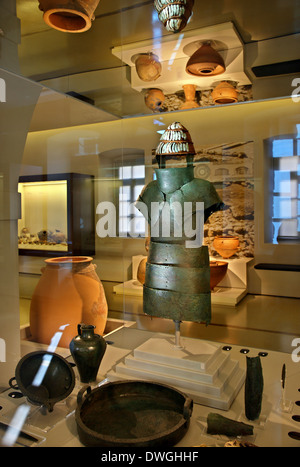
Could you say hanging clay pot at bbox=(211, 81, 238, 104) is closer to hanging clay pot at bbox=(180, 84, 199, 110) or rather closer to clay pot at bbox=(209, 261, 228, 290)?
hanging clay pot at bbox=(180, 84, 199, 110)

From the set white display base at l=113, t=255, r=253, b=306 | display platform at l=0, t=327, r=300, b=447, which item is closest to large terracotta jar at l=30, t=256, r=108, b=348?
display platform at l=0, t=327, r=300, b=447

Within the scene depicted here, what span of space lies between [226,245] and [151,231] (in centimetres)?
144

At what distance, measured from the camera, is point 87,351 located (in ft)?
7.54

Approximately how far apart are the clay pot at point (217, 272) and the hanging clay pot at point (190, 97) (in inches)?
60.0

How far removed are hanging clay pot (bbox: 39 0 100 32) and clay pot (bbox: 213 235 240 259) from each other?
7.44 ft

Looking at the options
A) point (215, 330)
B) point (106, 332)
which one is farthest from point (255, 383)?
point (106, 332)

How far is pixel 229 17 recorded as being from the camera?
10.8 feet

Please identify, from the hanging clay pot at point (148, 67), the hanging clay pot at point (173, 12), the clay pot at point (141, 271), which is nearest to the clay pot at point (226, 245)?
the clay pot at point (141, 271)

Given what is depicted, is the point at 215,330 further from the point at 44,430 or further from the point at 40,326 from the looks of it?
the point at 44,430

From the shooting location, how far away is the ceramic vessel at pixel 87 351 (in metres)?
2.30

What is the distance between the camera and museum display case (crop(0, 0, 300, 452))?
6.72ft

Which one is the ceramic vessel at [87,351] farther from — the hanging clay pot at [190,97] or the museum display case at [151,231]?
the hanging clay pot at [190,97]

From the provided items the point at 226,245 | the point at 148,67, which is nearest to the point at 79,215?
the point at 226,245

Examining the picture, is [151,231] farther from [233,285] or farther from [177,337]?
[233,285]
